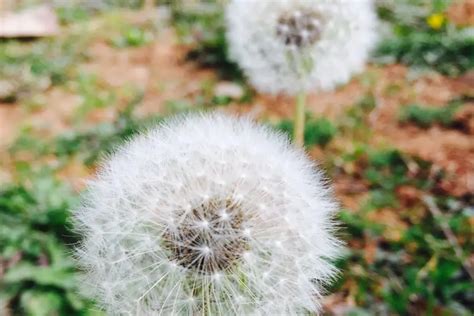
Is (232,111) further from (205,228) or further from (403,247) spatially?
(205,228)

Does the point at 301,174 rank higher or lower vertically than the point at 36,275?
higher

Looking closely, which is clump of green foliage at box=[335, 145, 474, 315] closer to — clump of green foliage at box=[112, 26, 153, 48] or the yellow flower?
the yellow flower

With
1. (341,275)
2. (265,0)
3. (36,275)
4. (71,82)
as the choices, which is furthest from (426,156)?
(71,82)

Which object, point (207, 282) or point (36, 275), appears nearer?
point (207, 282)

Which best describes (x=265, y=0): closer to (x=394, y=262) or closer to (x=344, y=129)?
(x=394, y=262)

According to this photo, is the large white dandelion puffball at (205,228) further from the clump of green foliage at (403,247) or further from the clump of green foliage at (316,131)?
the clump of green foliage at (316,131)

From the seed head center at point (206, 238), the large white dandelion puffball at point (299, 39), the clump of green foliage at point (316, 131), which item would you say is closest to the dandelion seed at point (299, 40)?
the large white dandelion puffball at point (299, 39)
